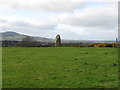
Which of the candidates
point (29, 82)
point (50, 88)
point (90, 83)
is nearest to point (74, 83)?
point (90, 83)

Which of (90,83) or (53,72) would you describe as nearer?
(90,83)

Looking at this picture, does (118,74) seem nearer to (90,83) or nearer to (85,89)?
(90,83)

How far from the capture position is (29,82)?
7969 millimetres

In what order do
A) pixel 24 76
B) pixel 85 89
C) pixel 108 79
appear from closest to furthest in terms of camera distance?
pixel 85 89 → pixel 108 79 → pixel 24 76

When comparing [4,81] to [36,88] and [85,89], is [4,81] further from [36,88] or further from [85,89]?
[85,89]

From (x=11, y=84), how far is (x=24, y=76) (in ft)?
4.75

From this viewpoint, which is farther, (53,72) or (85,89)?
(53,72)

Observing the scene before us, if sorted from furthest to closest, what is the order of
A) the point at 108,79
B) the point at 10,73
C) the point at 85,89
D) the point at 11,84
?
the point at 10,73
the point at 108,79
the point at 11,84
the point at 85,89

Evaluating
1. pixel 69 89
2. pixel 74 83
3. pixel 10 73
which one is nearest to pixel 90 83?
pixel 74 83

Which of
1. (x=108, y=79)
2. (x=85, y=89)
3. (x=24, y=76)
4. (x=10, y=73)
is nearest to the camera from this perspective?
(x=85, y=89)

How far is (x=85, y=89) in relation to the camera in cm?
706

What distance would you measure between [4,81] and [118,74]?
17.2 feet

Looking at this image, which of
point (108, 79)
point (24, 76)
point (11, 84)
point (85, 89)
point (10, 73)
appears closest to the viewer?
point (85, 89)

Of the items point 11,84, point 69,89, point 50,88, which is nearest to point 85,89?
point 69,89
